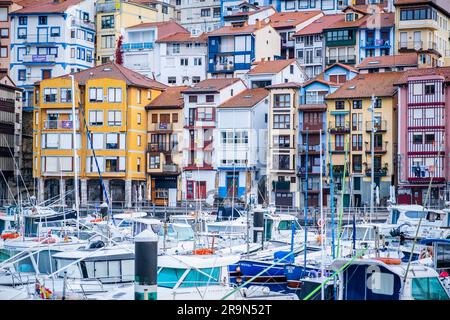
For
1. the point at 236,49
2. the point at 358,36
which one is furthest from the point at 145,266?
the point at 236,49

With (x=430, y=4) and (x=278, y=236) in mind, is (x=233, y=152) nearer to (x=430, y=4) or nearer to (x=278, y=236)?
(x=430, y=4)

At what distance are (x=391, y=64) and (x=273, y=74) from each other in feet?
17.0

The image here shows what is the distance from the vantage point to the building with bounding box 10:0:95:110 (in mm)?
54406

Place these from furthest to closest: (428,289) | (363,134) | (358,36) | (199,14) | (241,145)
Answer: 1. (199,14)
2. (358,36)
3. (241,145)
4. (363,134)
5. (428,289)

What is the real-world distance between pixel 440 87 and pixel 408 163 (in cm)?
314

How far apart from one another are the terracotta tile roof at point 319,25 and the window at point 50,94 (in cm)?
1308

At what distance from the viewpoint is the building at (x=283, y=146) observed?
4403cm

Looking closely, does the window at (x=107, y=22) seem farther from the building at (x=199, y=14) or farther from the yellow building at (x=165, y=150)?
the yellow building at (x=165, y=150)

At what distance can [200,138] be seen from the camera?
4578cm

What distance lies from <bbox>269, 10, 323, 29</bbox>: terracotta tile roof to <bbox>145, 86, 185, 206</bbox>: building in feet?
30.7

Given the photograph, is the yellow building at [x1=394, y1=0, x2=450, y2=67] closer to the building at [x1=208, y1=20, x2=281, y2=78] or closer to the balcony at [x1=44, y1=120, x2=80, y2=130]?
the building at [x1=208, y1=20, x2=281, y2=78]

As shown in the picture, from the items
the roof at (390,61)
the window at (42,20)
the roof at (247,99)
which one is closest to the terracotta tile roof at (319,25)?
the roof at (390,61)

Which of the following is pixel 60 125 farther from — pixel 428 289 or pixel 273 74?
pixel 428 289

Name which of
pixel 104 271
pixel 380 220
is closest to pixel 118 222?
pixel 380 220
